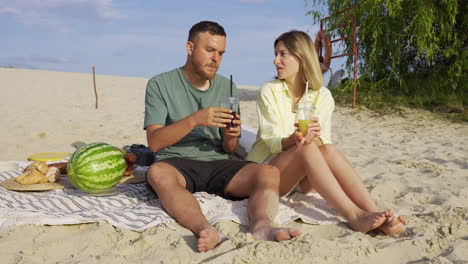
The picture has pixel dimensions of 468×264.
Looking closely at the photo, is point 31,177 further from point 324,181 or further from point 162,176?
point 324,181

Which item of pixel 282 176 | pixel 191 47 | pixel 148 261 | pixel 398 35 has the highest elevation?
pixel 398 35

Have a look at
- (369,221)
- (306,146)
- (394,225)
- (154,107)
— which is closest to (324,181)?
(306,146)

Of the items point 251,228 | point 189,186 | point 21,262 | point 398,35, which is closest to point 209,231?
point 251,228

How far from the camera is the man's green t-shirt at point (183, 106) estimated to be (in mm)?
3047

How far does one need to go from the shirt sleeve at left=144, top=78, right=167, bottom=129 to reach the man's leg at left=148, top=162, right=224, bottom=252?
0.32m

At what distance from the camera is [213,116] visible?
261cm

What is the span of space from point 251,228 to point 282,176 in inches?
21.5

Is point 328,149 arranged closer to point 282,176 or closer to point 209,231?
point 282,176

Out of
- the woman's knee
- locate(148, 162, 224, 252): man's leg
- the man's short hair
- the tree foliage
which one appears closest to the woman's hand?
the woman's knee

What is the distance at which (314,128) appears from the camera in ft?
8.23

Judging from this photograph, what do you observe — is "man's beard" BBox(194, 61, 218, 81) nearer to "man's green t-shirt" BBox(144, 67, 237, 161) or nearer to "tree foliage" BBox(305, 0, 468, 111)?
"man's green t-shirt" BBox(144, 67, 237, 161)

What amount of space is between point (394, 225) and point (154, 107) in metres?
1.73

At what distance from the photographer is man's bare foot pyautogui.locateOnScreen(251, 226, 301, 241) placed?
2166 mm

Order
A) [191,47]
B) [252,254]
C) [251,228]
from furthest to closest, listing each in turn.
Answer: [191,47]
[251,228]
[252,254]
